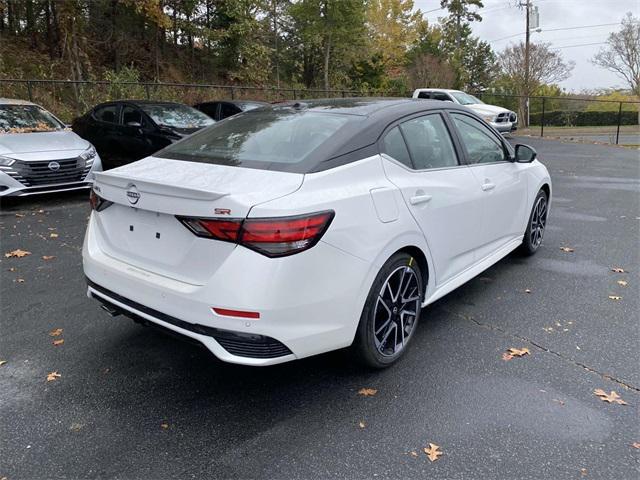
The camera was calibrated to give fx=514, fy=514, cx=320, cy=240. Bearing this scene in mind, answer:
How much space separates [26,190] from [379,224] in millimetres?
6153

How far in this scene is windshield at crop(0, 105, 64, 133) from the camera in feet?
26.3

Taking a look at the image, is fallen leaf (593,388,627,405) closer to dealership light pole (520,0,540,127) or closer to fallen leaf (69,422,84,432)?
fallen leaf (69,422,84,432)

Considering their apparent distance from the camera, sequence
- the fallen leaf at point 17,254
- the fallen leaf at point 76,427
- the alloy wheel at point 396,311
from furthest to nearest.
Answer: the fallen leaf at point 17,254
the alloy wheel at point 396,311
the fallen leaf at point 76,427

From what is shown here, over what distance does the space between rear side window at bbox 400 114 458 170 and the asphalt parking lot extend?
3.90 ft

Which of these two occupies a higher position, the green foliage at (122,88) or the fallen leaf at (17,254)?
the green foliage at (122,88)

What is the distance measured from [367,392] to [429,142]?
176cm

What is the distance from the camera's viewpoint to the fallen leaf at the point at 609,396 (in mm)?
2828

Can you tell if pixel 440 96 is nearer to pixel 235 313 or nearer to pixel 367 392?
pixel 367 392

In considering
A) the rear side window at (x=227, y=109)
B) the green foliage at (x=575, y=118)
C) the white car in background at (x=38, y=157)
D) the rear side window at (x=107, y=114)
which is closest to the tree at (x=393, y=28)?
the green foliage at (x=575, y=118)

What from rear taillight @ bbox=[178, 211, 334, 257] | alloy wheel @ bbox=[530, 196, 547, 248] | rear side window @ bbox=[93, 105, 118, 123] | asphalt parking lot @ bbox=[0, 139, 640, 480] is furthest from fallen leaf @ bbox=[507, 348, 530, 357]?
rear side window @ bbox=[93, 105, 118, 123]

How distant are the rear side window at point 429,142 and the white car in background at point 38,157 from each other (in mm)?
5507

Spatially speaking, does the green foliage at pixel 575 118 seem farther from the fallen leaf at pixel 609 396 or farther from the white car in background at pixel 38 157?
the fallen leaf at pixel 609 396

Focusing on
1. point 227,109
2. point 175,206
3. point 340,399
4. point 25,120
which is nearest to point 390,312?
point 340,399

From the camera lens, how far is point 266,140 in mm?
3213
